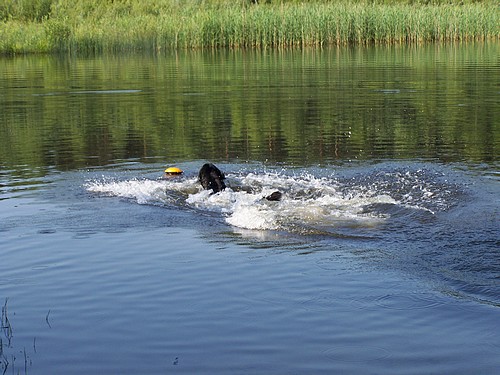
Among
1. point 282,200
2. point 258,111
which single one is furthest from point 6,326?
point 258,111

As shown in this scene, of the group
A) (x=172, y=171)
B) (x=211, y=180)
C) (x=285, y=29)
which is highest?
(x=285, y=29)

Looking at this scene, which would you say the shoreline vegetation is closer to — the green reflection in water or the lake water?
the green reflection in water

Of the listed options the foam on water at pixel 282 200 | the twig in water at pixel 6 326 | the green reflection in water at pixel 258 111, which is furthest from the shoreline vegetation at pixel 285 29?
the twig in water at pixel 6 326

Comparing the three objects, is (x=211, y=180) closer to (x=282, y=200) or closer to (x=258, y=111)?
(x=282, y=200)

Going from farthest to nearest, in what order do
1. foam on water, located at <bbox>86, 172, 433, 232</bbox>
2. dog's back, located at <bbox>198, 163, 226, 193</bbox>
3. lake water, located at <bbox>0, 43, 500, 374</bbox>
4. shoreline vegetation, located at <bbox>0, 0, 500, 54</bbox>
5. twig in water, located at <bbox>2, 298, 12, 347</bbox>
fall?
shoreline vegetation, located at <bbox>0, 0, 500, 54</bbox>
dog's back, located at <bbox>198, 163, 226, 193</bbox>
foam on water, located at <bbox>86, 172, 433, 232</bbox>
twig in water, located at <bbox>2, 298, 12, 347</bbox>
lake water, located at <bbox>0, 43, 500, 374</bbox>

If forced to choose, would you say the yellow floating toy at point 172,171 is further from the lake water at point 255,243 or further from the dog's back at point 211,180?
the dog's back at point 211,180

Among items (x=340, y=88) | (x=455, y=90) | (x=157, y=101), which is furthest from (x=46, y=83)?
(x=455, y=90)

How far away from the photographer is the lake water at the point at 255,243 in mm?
7039

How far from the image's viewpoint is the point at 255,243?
10.4 metres

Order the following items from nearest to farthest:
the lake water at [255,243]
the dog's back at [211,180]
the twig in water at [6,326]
→ 1. the lake water at [255,243]
2. the twig in water at [6,326]
3. the dog's back at [211,180]

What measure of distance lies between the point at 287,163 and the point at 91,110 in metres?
11.7

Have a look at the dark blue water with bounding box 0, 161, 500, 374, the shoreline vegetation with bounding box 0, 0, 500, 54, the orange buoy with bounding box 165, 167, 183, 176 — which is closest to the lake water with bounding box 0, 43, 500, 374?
the dark blue water with bounding box 0, 161, 500, 374

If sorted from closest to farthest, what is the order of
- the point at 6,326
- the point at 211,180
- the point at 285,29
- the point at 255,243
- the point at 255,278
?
the point at 6,326 < the point at 255,278 < the point at 255,243 < the point at 211,180 < the point at 285,29

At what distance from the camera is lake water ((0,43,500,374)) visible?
23.1 ft
